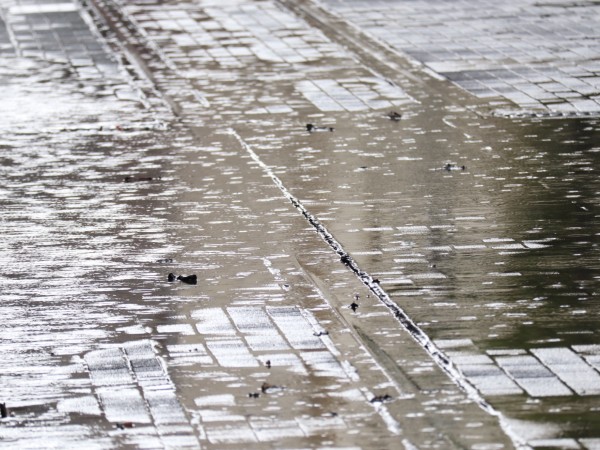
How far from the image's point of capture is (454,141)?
10898mm

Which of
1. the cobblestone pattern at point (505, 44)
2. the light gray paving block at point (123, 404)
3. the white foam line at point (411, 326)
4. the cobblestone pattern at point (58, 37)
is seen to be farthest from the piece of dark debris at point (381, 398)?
the cobblestone pattern at point (58, 37)

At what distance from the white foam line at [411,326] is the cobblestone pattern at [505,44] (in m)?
3.53

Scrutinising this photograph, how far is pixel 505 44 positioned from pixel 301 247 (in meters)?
7.61

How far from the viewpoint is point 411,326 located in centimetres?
656


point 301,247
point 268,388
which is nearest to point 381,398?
point 268,388

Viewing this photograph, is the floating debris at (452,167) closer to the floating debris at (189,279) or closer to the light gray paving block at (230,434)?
the floating debris at (189,279)

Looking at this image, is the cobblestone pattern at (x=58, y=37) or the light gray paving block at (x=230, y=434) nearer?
the light gray paving block at (x=230, y=434)

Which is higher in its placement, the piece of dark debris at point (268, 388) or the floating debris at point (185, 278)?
the piece of dark debris at point (268, 388)

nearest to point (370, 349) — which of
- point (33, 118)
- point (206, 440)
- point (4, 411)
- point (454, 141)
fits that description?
point (206, 440)

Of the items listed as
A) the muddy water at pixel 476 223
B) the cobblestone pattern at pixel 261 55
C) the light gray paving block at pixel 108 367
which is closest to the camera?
the light gray paving block at pixel 108 367

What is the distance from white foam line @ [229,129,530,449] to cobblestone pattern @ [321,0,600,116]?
3527mm

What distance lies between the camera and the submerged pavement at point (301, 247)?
221 inches

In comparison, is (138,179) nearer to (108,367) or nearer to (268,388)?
(108,367)

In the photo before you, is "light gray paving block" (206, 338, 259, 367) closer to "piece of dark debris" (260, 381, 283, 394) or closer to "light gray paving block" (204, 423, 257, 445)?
"piece of dark debris" (260, 381, 283, 394)
